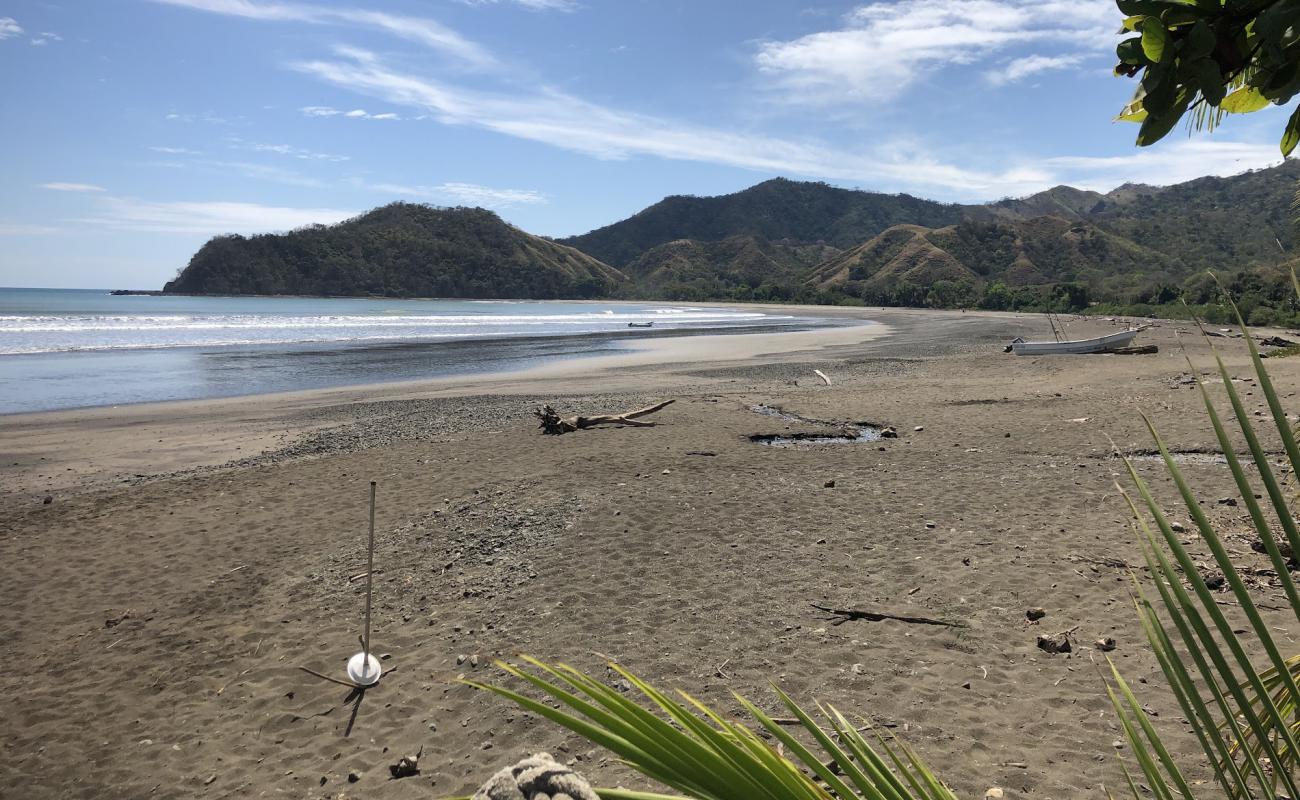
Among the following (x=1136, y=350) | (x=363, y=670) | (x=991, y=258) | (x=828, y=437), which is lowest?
(x=363, y=670)

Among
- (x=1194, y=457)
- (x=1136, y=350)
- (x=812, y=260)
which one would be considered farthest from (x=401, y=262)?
(x=1194, y=457)

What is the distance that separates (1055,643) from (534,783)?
403 cm

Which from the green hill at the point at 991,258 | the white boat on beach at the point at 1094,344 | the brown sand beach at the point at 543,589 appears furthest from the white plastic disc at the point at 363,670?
the green hill at the point at 991,258

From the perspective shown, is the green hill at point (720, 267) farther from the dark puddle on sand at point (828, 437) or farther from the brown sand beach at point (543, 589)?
the brown sand beach at point (543, 589)

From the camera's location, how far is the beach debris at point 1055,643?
14.9 ft

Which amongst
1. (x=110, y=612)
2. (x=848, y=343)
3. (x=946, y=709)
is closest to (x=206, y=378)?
(x=110, y=612)

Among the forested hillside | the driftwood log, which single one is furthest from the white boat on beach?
the forested hillside

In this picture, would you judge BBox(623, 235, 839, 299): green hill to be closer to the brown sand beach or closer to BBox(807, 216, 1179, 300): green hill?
BBox(807, 216, 1179, 300): green hill

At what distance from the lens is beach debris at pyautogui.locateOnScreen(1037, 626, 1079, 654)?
455 cm

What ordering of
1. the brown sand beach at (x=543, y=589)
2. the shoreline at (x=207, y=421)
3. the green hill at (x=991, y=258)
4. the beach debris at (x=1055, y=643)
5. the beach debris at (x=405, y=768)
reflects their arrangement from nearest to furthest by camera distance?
the beach debris at (x=405, y=768) → the brown sand beach at (x=543, y=589) → the beach debris at (x=1055, y=643) → the shoreline at (x=207, y=421) → the green hill at (x=991, y=258)

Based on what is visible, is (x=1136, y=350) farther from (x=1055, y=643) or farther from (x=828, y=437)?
(x=1055, y=643)

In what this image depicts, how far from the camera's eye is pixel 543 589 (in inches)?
232

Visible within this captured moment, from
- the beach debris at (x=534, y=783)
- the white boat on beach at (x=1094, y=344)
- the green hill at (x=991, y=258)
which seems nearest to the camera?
the beach debris at (x=534, y=783)

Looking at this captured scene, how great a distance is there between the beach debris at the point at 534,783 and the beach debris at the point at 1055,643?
3.95 m
